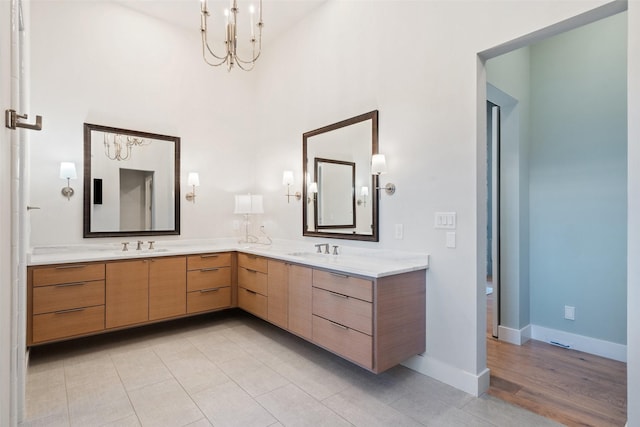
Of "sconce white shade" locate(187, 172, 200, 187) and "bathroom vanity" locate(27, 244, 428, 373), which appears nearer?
"bathroom vanity" locate(27, 244, 428, 373)

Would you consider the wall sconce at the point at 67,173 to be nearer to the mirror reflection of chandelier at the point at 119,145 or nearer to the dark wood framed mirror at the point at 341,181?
the mirror reflection of chandelier at the point at 119,145

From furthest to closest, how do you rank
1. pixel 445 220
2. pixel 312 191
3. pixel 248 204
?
pixel 248 204, pixel 312 191, pixel 445 220

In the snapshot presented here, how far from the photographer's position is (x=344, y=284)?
2422 mm

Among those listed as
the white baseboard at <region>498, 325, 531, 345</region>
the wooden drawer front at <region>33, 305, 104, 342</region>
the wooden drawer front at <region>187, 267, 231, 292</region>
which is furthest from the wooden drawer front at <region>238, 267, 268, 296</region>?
the white baseboard at <region>498, 325, 531, 345</region>

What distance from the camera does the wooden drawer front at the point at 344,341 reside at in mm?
2242

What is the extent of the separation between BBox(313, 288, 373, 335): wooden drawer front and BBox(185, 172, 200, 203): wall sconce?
2184 mm

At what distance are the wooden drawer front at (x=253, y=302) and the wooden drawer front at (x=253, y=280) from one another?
0.17 ft

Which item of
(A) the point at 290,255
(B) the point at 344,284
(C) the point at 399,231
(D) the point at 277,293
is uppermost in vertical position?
(C) the point at 399,231

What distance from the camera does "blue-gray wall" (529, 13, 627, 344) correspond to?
2.78 m

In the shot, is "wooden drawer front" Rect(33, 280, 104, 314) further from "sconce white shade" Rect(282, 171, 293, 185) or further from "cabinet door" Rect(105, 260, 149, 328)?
"sconce white shade" Rect(282, 171, 293, 185)

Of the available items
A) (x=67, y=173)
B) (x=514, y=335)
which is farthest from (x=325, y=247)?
(x=67, y=173)

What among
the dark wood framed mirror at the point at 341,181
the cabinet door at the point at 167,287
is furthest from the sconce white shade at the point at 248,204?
the cabinet door at the point at 167,287

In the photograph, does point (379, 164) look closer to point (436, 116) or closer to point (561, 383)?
point (436, 116)

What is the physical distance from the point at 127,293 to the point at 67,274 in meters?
0.50
